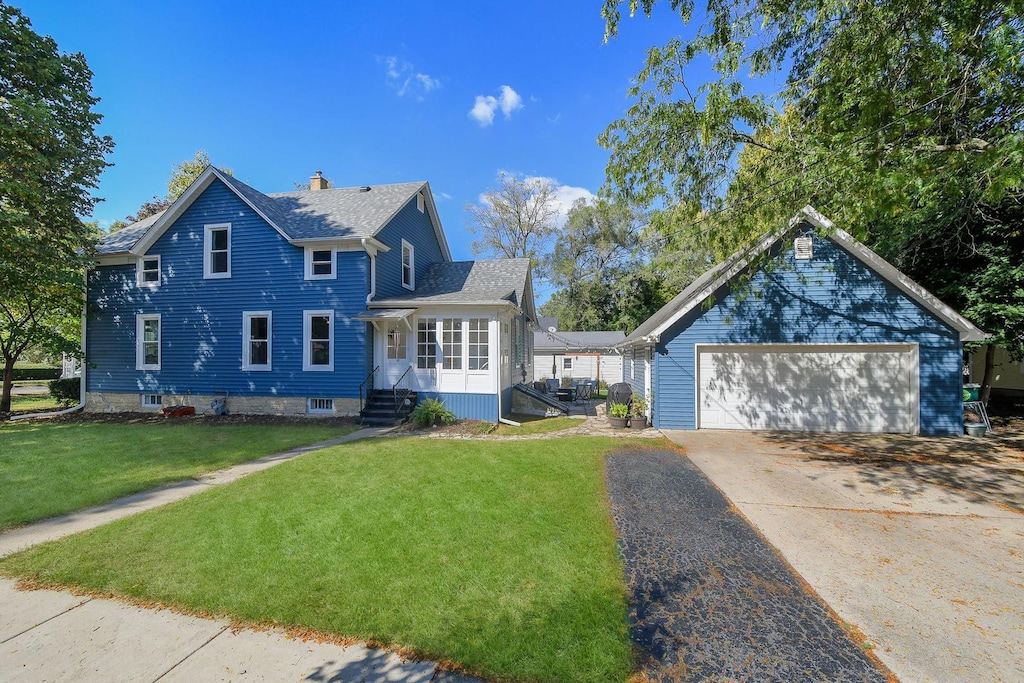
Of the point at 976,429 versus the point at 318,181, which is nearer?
the point at 976,429

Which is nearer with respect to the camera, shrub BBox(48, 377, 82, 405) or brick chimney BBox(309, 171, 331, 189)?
shrub BBox(48, 377, 82, 405)

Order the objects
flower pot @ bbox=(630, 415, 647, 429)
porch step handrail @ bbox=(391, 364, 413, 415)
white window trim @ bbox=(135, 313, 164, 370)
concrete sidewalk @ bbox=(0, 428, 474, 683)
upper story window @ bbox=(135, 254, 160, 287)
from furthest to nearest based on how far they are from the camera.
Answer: upper story window @ bbox=(135, 254, 160, 287), white window trim @ bbox=(135, 313, 164, 370), porch step handrail @ bbox=(391, 364, 413, 415), flower pot @ bbox=(630, 415, 647, 429), concrete sidewalk @ bbox=(0, 428, 474, 683)

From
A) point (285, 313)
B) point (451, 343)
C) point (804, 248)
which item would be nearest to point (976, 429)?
point (804, 248)

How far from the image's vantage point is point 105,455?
8.69m

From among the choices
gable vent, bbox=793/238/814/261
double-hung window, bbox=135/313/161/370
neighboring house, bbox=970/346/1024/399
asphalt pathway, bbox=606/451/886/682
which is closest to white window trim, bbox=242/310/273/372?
double-hung window, bbox=135/313/161/370

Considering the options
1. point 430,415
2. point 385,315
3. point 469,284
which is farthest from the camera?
point 469,284

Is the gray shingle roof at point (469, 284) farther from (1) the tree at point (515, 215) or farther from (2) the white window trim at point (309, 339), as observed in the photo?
(1) the tree at point (515, 215)

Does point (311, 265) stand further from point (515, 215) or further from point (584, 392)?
point (515, 215)

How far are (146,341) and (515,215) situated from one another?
81.6ft

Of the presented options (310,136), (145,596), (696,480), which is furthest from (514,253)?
(145,596)

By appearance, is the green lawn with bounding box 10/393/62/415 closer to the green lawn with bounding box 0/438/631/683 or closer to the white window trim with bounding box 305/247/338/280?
the white window trim with bounding box 305/247/338/280

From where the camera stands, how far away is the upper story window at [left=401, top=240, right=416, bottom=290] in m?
15.5

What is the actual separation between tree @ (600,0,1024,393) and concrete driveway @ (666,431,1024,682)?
4.57 metres

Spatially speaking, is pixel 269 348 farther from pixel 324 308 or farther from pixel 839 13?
pixel 839 13
